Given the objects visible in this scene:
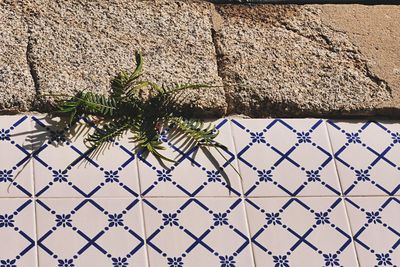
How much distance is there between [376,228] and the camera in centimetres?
416

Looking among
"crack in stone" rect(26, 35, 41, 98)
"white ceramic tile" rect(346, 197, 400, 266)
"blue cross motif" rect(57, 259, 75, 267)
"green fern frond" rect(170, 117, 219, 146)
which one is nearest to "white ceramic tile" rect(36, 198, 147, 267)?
"blue cross motif" rect(57, 259, 75, 267)

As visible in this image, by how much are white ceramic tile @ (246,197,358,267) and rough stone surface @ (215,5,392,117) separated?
36cm

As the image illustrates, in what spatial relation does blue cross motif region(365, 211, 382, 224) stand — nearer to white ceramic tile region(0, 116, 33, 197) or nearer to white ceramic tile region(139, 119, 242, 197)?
white ceramic tile region(139, 119, 242, 197)

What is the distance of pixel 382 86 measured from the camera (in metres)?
4.48

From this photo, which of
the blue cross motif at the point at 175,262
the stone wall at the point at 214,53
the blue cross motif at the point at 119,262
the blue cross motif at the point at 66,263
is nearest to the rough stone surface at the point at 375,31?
the stone wall at the point at 214,53

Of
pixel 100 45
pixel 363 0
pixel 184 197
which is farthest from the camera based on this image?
pixel 363 0

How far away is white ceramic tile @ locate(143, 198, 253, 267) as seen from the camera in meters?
Result: 3.99

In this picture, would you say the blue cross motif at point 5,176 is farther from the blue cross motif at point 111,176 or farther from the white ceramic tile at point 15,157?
the blue cross motif at point 111,176

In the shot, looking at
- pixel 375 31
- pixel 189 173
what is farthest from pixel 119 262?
pixel 375 31

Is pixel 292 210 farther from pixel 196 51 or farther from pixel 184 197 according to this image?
pixel 196 51

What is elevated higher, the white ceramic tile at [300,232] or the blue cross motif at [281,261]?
the white ceramic tile at [300,232]

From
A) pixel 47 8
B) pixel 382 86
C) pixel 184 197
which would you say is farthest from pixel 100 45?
pixel 382 86

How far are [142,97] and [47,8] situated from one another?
0.48m

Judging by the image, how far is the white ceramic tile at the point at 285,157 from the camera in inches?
165
